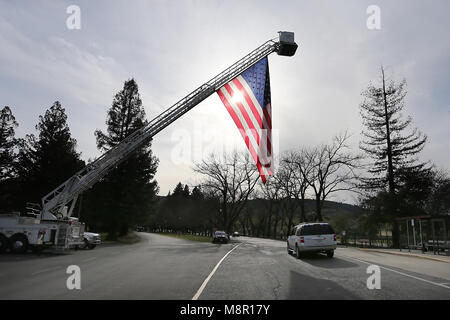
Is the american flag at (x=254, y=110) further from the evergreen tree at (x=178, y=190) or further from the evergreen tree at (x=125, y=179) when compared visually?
the evergreen tree at (x=178, y=190)

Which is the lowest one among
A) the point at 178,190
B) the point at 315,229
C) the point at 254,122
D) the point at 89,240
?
the point at 89,240

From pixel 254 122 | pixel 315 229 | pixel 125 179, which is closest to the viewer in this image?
pixel 254 122

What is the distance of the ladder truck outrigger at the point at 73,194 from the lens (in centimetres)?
1797

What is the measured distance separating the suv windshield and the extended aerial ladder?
1004 centimetres

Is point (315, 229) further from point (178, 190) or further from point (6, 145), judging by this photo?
point (178, 190)

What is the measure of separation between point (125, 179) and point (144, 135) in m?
21.2

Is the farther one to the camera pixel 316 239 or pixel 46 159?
pixel 46 159

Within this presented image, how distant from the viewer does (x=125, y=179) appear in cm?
4053

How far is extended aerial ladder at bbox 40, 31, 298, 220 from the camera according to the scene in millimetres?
19891

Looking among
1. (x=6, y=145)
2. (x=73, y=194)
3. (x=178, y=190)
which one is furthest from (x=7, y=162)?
(x=178, y=190)

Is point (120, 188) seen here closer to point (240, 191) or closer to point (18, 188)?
point (18, 188)

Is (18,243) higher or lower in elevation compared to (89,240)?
higher

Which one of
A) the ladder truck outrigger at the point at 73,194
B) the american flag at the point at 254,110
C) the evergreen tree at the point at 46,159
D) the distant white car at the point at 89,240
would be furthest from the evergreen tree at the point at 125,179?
the american flag at the point at 254,110
